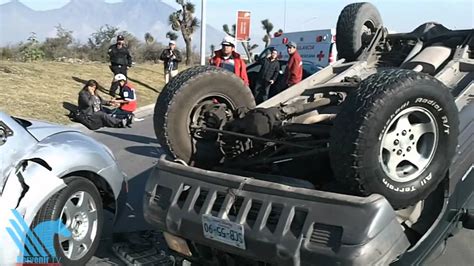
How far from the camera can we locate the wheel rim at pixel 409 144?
3195mm

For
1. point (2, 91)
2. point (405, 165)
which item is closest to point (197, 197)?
point (405, 165)

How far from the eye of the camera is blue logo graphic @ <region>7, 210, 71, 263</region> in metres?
3.76

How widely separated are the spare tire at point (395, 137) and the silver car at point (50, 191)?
218 cm

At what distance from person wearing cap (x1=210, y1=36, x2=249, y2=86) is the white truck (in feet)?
15.6

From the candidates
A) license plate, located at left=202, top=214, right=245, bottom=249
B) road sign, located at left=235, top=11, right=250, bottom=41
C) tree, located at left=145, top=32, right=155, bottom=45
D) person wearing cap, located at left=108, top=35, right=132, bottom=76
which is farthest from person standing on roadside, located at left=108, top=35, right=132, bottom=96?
tree, located at left=145, top=32, right=155, bottom=45

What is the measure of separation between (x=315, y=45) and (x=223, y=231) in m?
11.4

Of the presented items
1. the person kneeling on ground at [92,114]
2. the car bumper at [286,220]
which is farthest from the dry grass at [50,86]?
the car bumper at [286,220]

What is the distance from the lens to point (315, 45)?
1409 centimetres

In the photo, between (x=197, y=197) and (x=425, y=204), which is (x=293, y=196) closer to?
(x=197, y=197)

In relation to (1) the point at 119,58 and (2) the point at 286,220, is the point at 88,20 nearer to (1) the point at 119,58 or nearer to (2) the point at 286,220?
(1) the point at 119,58

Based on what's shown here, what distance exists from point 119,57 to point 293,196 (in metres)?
12.9

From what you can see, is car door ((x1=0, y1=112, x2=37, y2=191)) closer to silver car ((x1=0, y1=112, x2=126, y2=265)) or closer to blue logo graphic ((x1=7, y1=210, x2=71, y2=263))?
silver car ((x1=0, y1=112, x2=126, y2=265))

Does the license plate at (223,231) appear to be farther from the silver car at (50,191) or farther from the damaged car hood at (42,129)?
the damaged car hood at (42,129)

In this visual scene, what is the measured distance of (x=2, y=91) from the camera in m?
13.7
